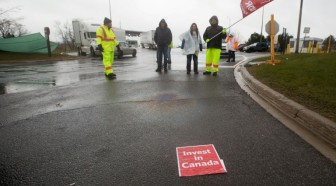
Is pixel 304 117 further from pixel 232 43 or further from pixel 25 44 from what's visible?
pixel 25 44

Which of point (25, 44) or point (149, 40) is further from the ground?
point (149, 40)

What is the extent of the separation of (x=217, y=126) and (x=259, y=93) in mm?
2161

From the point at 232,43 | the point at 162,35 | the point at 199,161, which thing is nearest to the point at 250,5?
the point at 162,35

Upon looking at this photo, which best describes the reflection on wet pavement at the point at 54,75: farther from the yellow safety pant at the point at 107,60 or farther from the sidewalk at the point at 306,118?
the sidewalk at the point at 306,118

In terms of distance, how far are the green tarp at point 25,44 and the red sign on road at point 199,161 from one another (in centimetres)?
2335

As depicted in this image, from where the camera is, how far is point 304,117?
2.92m

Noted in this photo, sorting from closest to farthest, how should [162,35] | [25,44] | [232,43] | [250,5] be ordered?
[250,5] < [162,35] < [232,43] < [25,44]

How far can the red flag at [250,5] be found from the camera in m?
7.38

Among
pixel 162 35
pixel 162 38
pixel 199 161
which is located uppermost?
pixel 162 35

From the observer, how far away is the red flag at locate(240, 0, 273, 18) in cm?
738

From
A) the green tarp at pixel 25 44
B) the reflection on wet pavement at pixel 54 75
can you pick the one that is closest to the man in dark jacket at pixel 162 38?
the reflection on wet pavement at pixel 54 75

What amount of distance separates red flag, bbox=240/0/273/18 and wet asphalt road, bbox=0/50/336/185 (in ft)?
14.3

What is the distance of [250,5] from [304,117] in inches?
226

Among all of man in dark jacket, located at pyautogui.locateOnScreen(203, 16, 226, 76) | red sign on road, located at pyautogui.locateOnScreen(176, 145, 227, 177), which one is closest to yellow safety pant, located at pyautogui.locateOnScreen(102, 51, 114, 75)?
man in dark jacket, located at pyautogui.locateOnScreen(203, 16, 226, 76)
